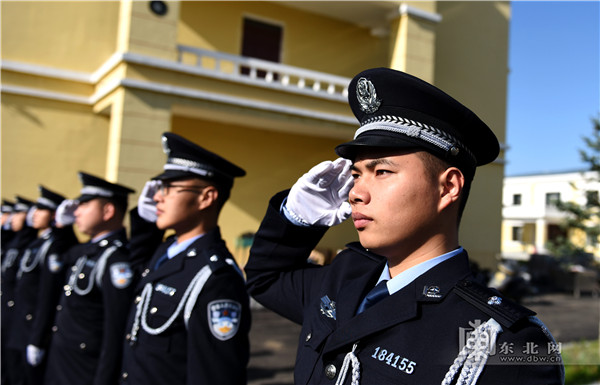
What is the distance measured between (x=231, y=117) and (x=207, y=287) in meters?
6.80

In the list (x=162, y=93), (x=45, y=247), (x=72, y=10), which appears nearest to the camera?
(x=45, y=247)

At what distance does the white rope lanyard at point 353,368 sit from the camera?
128cm

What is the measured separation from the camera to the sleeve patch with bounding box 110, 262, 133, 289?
3.08 metres

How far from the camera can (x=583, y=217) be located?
6547mm

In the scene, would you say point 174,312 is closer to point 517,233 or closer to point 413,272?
point 413,272

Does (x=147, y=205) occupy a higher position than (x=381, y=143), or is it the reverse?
(x=381, y=143)

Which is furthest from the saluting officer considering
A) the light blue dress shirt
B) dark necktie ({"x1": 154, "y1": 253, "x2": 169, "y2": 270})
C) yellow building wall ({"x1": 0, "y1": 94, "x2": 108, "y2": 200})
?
the light blue dress shirt

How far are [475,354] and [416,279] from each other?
257 mm

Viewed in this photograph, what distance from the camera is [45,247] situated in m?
4.69

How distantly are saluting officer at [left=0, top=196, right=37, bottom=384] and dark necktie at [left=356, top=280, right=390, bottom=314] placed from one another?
476 centimetres

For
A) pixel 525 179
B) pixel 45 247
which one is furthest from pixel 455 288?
pixel 525 179

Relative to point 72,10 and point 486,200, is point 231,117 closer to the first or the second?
point 72,10

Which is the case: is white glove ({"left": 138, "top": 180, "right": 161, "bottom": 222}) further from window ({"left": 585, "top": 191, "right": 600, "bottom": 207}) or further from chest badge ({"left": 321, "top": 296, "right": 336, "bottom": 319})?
window ({"left": 585, "top": 191, "right": 600, "bottom": 207})

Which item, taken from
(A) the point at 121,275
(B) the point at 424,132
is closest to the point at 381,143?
(B) the point at 424,132
